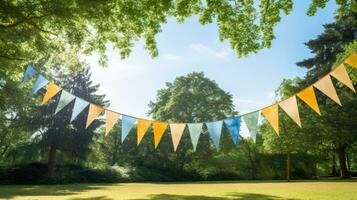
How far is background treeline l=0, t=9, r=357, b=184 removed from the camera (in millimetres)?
26812

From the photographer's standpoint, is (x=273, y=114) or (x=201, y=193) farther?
(x=201, y=193)

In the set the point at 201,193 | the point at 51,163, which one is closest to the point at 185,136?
the point at 51,163

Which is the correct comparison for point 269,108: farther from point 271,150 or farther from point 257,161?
point 257,161

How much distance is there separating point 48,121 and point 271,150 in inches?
729

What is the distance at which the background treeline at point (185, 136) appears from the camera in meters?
26.8

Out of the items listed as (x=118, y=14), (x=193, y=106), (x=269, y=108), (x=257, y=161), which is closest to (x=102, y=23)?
(x=118, y=14)

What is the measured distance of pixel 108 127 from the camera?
40.1ft

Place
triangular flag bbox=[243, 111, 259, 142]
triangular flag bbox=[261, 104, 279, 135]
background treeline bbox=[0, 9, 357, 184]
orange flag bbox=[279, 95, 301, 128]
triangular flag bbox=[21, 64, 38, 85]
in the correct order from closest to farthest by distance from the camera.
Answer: orange flag bbox=[279, 95, 301, 128]
triangular flag bbox=[261, 104, 279, 135]
triangular flag bbox=[243, 111, 259, 142]
triangular flag bbox=[21, 64, 38, 85]
background treeline bbox=[0, 9, 357, 184]

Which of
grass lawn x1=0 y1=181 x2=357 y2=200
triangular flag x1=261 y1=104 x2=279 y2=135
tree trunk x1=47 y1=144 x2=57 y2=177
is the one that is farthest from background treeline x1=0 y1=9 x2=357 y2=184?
triangular flag x1=261 y1=104 x2=279 y2=135

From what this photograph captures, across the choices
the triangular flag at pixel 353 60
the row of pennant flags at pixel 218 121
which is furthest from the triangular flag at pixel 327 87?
the triangular flag at pixel 353 60

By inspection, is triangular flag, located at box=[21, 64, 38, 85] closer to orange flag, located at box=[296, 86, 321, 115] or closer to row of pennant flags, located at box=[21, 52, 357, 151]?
row of pennant flags, located at box=[21, 52, 357, 151]

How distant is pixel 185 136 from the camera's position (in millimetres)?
35562

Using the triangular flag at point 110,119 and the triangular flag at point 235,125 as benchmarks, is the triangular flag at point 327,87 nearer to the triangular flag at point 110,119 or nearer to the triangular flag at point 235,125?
the triangular flag at point 235,125

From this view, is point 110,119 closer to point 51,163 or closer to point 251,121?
point 251,121
